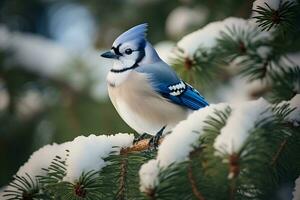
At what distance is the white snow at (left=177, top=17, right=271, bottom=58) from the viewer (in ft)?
4.37

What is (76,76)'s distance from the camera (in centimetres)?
198

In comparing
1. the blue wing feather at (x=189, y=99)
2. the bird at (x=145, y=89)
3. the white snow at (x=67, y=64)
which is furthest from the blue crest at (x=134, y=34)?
the white snow at (x=67, y=64)

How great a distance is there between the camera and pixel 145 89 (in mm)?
1252

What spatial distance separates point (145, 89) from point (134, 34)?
0.12m

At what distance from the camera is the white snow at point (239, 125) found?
0.89 m

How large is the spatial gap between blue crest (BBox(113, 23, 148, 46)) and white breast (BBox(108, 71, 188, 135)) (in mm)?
81

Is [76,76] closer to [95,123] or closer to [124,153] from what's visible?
[95,123]

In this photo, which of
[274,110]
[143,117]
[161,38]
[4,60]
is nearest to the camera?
[274,110]

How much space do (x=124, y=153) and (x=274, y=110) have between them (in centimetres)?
28

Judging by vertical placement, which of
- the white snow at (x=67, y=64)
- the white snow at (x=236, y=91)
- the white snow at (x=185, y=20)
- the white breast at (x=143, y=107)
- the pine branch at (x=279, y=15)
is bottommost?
the white breast at (x=143, y=107)

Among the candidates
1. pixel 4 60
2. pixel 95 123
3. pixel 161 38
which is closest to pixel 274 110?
pixel 95 123

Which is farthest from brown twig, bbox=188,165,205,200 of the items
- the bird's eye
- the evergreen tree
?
the bird's eye

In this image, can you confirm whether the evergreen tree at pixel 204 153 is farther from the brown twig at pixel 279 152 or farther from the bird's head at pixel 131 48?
the bird's head at pixel 131 48

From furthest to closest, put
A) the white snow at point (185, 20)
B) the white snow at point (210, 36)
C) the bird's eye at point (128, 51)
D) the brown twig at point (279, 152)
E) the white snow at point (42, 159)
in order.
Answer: the white snow at point (185, 20)
the white snow at point (210, 36)
the bird's eye at point (128, 51)
the white snow at point (42, 159)
the brown twig at point (279, 152)
